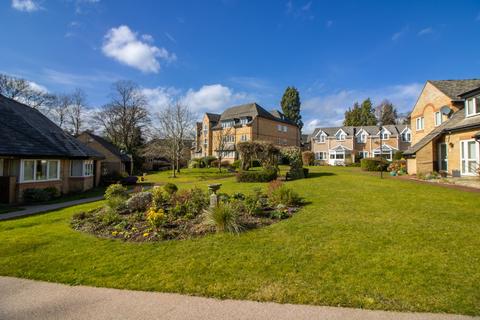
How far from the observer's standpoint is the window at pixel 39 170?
49.5ft

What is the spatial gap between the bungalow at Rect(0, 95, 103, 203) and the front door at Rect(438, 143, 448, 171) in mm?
28250

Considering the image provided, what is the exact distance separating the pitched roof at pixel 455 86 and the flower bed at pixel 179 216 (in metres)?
19.5

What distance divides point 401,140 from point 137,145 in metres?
54.1

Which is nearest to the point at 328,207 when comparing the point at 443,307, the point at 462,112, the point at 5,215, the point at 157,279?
the point at 443,307

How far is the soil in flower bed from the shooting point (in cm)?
682

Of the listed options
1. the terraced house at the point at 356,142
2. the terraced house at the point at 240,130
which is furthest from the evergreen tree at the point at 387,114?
the terraced house at the point at 240,130

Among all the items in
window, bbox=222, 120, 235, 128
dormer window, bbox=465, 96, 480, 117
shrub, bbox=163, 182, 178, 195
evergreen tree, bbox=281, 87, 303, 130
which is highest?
evergreen tree, bbox=281, 87, 303, 130

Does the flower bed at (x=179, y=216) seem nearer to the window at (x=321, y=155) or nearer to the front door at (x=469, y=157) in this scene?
the front door at (x=469, y=157)

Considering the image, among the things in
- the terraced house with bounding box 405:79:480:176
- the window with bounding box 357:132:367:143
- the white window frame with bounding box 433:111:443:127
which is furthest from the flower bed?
the window with bounding box 357:132:367:143

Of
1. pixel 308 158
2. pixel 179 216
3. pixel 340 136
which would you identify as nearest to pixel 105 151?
pixel 179 216

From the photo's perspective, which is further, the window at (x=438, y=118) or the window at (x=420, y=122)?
the window at (x=420, y=122)

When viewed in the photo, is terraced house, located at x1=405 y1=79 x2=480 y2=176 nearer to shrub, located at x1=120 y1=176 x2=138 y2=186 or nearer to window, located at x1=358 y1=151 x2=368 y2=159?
window, located at x1=358 y1=151 x2=368 y2=159

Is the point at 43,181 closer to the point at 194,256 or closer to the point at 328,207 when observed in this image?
the point at 194,256

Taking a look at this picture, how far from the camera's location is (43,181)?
16109 mm
